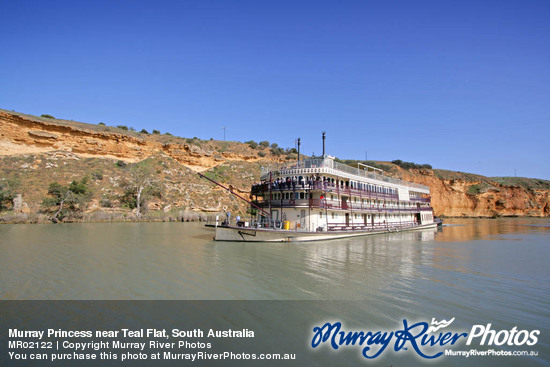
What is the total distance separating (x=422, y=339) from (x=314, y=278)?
5557mm

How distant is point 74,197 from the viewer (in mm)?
38469

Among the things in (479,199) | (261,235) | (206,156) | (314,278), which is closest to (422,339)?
(314,278)

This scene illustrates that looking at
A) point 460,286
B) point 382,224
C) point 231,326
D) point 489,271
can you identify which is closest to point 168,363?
point 231,326

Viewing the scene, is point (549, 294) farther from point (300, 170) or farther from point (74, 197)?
point (74, 197)

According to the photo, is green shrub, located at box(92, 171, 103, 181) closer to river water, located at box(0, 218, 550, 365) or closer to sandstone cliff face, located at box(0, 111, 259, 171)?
sandstone cliff face, located at box(0, 111, 259, 171)

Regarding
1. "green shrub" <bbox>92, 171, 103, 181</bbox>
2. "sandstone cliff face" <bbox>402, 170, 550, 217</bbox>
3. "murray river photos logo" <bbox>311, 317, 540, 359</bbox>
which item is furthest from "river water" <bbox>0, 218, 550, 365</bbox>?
"sandstone cliff face" <bbox>402, 170, 550, 217</bbox>

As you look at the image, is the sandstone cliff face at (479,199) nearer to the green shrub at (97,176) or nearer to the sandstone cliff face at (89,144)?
the sandstone cliff face at (89,144)

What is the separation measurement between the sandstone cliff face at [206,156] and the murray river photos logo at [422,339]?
154 feet

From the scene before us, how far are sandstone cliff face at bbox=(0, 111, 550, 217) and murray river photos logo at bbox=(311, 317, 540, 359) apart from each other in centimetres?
4688

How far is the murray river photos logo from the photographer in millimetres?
6875

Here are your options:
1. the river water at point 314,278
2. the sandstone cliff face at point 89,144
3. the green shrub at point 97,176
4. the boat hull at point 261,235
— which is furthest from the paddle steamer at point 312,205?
the sandstone cliff face at point 89,144

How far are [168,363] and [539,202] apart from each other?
111 metres

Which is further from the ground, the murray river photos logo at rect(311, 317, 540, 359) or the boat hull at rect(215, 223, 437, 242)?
the boat hull at rect(215, 223, 437, 242)

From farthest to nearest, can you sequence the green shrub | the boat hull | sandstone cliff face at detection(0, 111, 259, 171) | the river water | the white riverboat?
sandstone cliff face at detection(0, 111, 259, 171), the green shrub, the white riverboat, the boat hull, the river water
